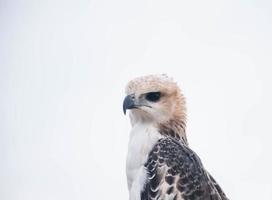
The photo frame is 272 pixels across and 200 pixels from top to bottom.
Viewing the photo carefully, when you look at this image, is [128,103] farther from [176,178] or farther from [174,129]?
[176,178]

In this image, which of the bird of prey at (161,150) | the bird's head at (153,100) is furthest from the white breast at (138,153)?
the bird's head at (153,100)

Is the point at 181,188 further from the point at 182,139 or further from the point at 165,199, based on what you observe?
the point at 182,139

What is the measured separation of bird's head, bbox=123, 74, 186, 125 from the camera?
11828 mm

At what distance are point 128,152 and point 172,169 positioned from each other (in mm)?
453

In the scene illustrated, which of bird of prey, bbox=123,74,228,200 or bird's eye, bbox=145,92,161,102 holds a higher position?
bird's eye, bbox=145,92,161,102

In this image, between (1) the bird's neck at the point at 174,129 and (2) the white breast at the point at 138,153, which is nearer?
(2) the white breast at the point at 138,153

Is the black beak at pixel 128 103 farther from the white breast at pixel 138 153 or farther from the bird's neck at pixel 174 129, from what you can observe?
the bird's neck at pixel 174 129

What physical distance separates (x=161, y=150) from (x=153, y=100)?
577mm

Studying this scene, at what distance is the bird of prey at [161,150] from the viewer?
37.2 ft

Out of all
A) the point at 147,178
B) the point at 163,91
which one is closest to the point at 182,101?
the point at 163,91

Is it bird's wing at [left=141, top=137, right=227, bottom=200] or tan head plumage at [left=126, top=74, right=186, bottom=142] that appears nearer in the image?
bird's wing at [left=141, top=137, right=227, bottom=200]

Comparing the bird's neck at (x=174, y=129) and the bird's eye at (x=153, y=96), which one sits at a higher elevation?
the bird's eye at (x=153, y=96)

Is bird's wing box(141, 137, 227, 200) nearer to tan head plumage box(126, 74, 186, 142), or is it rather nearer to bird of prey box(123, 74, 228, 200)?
bird of prey box(123, 74, 228, 200)

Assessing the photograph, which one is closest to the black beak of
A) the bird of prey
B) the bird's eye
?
the bird of prey
